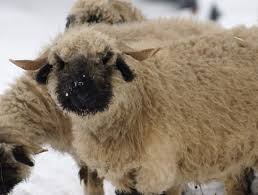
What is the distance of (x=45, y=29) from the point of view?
1911cm

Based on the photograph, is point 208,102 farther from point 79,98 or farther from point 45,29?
point 45,29

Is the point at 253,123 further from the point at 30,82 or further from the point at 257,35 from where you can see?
the point at 30,82

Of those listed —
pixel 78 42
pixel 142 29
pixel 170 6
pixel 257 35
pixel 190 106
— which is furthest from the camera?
pixel 170 6

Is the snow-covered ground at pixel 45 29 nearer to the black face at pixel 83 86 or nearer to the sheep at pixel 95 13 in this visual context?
the sheep at pixel 95 13

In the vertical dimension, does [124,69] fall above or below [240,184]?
→ above

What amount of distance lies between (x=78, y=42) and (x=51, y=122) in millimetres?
1403

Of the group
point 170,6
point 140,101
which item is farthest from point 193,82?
point 170,6

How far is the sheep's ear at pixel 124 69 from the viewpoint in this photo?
15.1 ft

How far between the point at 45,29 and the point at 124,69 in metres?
14.9

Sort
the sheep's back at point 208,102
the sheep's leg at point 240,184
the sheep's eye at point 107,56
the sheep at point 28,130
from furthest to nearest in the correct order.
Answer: the sheep's leg at point 240,184, the sheep at point 28,130, the sheep's back at point 208,102, the sheep's eye at point 107,56

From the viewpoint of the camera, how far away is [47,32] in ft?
60.5

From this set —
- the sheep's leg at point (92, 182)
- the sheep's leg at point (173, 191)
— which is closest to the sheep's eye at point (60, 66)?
the sheep's leg at point (173, 191)

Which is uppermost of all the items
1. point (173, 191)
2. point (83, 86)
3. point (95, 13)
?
point (83, 86)

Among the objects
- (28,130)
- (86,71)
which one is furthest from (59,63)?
(28,130)
